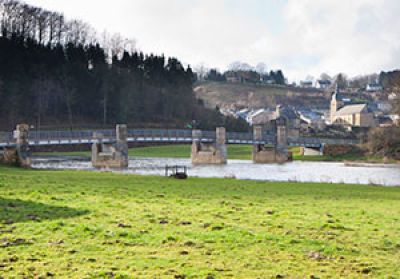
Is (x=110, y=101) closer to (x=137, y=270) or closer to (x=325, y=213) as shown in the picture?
(x=325, y=213)

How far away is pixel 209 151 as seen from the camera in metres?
69.2

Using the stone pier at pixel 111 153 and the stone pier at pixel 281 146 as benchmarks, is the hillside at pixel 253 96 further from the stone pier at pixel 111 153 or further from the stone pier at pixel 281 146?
the stone pier at pixel 111 153

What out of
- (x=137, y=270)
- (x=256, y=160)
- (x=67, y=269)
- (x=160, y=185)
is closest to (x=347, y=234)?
(x=137, y=270)

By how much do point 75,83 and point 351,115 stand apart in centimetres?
7474

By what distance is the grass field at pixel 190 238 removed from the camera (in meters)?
8.52

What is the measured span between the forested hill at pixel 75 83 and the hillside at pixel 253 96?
60059mm

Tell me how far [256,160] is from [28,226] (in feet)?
204

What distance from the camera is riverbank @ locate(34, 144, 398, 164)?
71519mm

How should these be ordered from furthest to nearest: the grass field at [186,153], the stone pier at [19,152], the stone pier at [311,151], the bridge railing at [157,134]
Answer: the stone pier at [311,151] → the grass field at [186,153] → the bridge railing at [157,134] → the stone pier at [19,152]

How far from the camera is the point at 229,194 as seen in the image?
20328mm

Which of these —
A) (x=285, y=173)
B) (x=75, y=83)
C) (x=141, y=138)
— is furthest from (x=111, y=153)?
(x=75, y=83)

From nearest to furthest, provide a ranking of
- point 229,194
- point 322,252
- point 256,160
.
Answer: point 322,252
point 229,194
point 256,160

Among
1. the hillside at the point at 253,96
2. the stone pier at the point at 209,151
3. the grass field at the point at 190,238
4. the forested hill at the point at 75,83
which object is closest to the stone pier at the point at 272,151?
the stone pier at the point at 209,151

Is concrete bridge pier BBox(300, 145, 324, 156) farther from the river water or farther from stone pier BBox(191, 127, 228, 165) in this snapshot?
the river water
